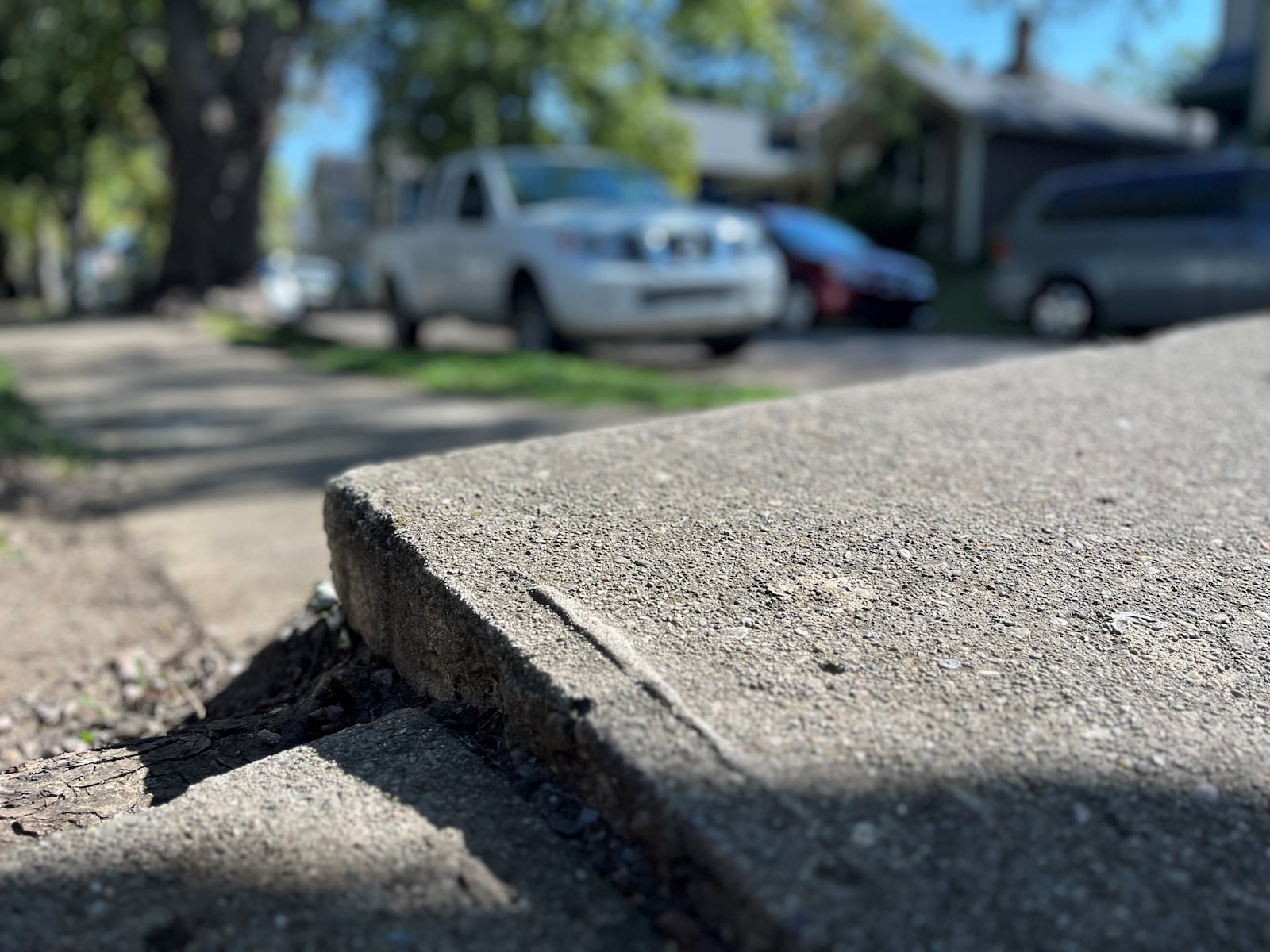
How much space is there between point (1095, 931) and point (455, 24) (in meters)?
21.4

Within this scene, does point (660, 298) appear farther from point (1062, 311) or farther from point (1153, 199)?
point (1153, 199)

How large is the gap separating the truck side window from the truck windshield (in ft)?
1.04

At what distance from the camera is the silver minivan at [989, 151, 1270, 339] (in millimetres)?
10367

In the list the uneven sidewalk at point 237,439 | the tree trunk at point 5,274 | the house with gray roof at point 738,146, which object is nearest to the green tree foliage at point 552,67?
the uneven sidewalk at point 237,439

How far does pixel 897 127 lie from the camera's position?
26.8 metres

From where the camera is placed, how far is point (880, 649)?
1.99 meters

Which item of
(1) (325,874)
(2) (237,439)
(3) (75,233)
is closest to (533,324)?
(2) (237,439)

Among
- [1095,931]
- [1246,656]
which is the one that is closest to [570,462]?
[1246,656]

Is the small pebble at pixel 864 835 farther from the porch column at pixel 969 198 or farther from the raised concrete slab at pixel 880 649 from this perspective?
the porch column at pixel 969 198

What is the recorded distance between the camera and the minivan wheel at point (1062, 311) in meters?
11.6

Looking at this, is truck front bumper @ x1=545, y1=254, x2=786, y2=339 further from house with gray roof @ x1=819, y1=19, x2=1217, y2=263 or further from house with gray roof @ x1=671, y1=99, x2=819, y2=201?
house with gray roof @ x1=671, y1=99, x2=819, y2=201

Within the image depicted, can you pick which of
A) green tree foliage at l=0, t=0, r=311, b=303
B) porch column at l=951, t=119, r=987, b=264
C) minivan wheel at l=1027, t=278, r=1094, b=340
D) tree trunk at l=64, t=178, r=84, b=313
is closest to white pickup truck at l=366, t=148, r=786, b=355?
minivan wheel at l=1027, t=278, r=1094, b=340

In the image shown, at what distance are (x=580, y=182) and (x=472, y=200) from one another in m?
1.03

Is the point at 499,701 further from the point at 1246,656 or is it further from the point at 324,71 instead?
the point at 324,71
